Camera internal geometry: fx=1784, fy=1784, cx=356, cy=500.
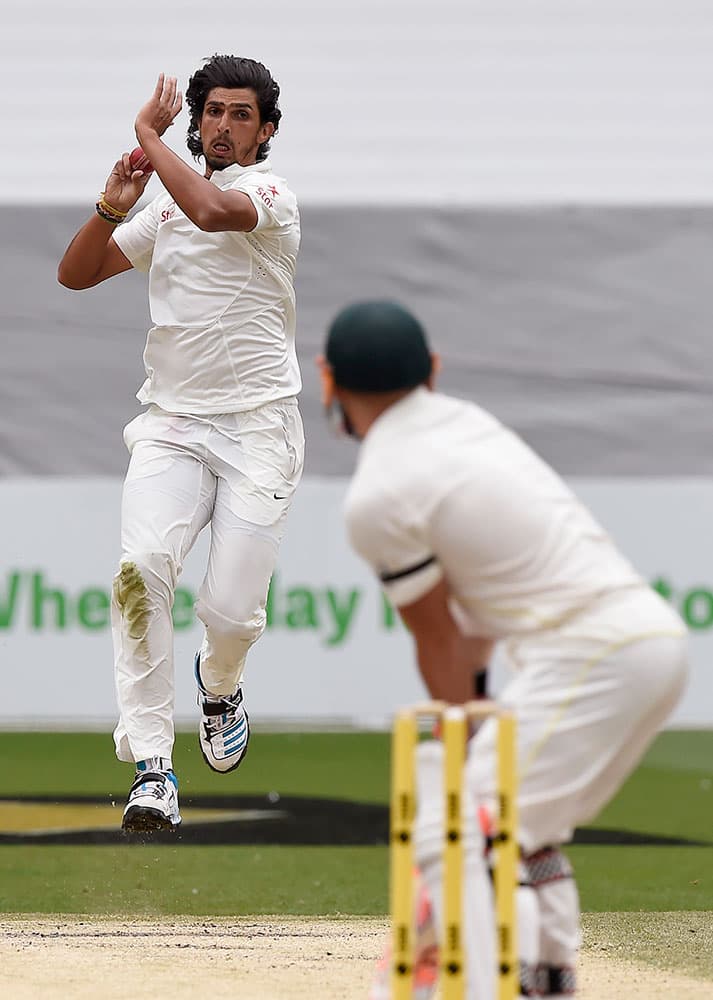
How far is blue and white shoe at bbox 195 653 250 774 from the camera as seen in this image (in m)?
6.16

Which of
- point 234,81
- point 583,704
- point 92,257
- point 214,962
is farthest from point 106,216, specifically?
point 583,704

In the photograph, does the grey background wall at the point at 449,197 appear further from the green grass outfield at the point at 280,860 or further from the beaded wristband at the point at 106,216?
the beaded wristband at the point at 106,216

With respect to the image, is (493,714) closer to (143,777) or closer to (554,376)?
(143,777)

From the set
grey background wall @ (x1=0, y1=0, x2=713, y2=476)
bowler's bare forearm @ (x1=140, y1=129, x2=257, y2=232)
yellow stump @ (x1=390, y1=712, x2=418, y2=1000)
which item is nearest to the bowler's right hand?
bowler's bare forearm @ (x1=140, y1=129, x2=257, y2=232)

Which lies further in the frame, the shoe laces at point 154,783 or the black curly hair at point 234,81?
the black curly hair at point 234,81

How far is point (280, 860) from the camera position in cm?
759

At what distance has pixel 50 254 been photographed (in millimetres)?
11422

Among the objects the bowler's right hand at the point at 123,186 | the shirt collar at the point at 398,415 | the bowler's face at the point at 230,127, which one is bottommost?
the shirt collar at the point at 398,415

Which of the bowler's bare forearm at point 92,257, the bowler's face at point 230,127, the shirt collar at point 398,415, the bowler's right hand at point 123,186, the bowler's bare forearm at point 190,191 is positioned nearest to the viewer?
the shirt collar at point 398,415

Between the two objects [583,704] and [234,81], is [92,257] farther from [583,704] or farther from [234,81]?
[583,704]

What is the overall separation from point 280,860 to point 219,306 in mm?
2841

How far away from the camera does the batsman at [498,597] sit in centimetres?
326

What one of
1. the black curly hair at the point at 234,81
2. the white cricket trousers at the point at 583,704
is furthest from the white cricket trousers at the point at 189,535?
the white cricket trousers at the point at 583,704

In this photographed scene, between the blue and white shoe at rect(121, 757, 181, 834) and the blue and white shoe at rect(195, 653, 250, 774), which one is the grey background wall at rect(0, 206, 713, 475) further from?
the blue and white shoe at rect(121, 757, 181, 834)
